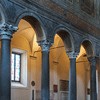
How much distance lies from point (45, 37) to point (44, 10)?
1.28 meters

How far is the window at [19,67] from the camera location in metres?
18.7

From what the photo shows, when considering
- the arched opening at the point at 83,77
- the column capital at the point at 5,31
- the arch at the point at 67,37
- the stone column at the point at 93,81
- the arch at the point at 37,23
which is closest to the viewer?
the column capital at the point at 5,31

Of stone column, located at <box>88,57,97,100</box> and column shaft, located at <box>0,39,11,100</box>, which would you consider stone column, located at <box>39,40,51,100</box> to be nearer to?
column shaft, located at <box>0,39,11,100</box>

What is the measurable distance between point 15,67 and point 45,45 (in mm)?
4928

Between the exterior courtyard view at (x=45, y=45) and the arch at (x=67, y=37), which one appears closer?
the exterior courtyard view at (x=45, y=45)

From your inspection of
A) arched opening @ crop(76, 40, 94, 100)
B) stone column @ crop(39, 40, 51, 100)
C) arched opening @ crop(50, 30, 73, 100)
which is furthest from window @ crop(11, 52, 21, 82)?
arched opening @ crop(76, 40, 94, 100)

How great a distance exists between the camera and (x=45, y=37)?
47.7ft

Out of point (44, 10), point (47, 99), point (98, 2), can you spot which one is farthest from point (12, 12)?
point (98, 2)

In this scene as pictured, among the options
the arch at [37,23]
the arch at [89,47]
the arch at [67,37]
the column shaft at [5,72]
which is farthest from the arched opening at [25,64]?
the column shaft at [5,72]

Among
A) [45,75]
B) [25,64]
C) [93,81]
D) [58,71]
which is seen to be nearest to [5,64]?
[45,75]

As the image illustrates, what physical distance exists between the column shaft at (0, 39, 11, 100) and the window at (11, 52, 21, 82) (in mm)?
6698

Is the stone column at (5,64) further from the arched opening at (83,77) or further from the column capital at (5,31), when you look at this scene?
the arched opening at (83,77)

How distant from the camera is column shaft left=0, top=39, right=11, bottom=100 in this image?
460 inches

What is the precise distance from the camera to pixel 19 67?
1928 cm
